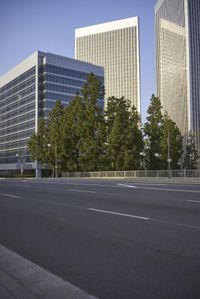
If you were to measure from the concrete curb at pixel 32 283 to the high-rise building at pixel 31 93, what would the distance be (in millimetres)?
115093

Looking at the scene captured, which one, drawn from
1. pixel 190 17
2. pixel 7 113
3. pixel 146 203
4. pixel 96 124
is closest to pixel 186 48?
Result: pixel 190 17

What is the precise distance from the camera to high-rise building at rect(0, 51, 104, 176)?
131500 mm

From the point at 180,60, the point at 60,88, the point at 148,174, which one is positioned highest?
the point at 180,60

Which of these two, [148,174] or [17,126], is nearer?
[148,174]

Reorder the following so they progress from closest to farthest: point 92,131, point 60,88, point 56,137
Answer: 1. point 92,131
2. point 56,137
3. point 60,88

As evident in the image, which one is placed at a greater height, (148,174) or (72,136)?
(72,136)

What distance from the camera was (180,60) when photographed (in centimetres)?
15012

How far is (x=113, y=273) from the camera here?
6.03 metres

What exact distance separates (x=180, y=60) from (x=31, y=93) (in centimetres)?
5629

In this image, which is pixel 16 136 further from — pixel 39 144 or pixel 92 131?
pixel 92 131

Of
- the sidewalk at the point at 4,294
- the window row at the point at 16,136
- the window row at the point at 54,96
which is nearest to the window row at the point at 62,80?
the window row at the point at 54,96

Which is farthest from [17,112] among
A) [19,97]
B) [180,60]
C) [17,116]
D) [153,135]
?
[153,135]

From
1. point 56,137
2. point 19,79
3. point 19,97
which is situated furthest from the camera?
point 19,79

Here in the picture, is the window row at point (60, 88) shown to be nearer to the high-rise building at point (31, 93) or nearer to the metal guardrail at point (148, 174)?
the high-rise building at point (31, 93)
